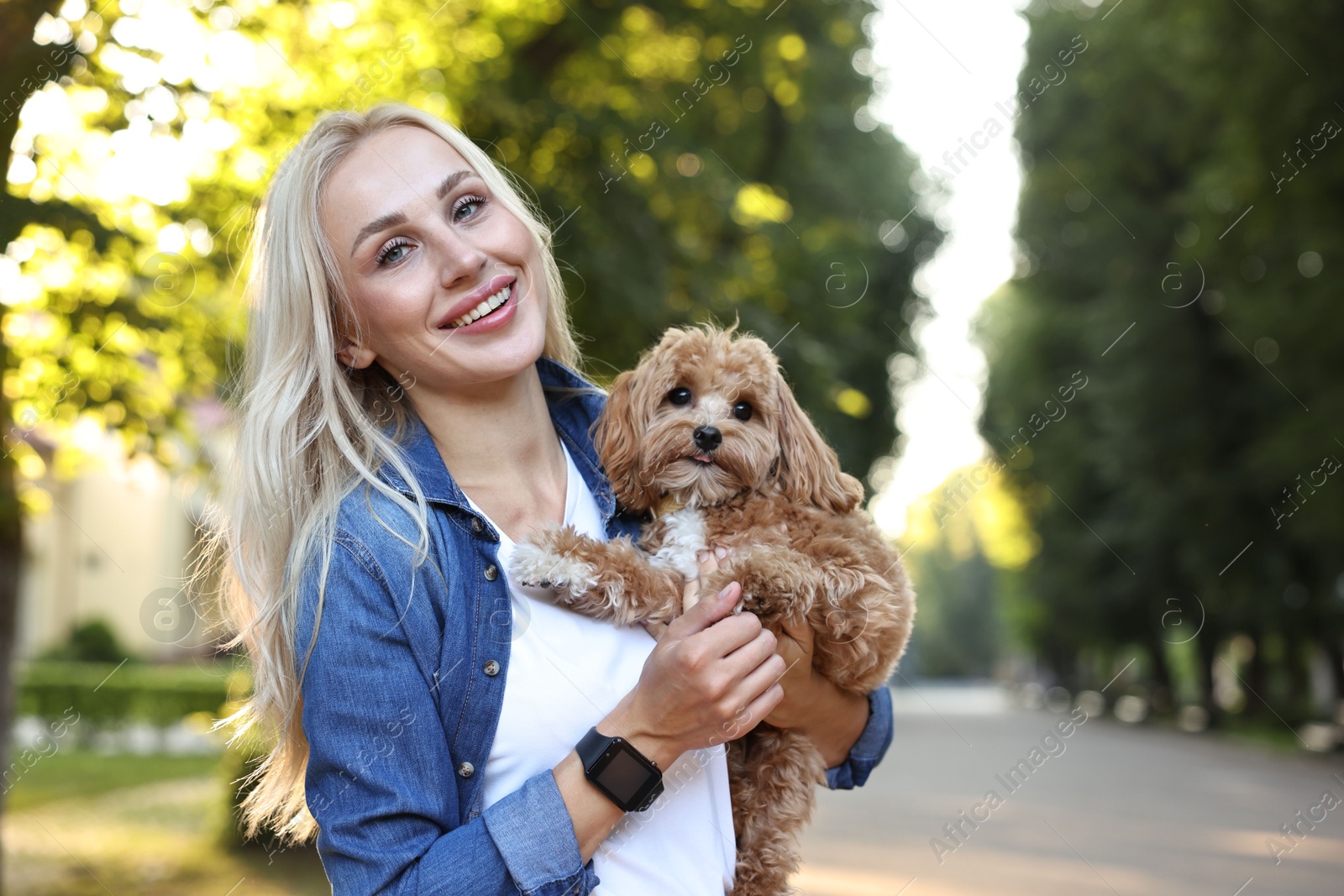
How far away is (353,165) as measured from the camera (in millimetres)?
2561

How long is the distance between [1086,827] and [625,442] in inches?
505

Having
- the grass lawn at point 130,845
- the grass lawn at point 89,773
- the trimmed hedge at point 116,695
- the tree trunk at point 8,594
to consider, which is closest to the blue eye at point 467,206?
the tree trunk at point 8,594

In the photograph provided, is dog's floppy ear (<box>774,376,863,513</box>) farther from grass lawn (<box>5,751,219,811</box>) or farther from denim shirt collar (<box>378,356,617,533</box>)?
grass lawn (<box>5,751,219,811</box>)

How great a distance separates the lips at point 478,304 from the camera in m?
2.53

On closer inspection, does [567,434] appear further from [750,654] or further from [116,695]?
[116,695]

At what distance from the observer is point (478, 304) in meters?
2.54

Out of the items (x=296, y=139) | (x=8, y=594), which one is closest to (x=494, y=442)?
(x=296, y=139)

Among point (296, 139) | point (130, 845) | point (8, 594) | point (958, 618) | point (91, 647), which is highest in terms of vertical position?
point (296, 139)

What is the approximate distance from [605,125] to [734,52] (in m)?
4.70

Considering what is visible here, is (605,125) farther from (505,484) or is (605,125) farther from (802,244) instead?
(505,484)

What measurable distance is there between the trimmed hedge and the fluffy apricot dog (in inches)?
829

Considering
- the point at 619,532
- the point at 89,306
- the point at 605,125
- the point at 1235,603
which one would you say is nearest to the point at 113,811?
the point at 89,306

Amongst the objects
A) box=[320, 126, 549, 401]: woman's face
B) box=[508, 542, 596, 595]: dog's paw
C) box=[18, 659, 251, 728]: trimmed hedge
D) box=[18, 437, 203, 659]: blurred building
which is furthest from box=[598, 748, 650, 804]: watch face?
box=[18, 437, 203, 659]: blurred building

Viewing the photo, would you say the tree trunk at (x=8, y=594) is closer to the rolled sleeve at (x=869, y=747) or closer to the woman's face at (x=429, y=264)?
the woman's face at (x=429, y=264)
